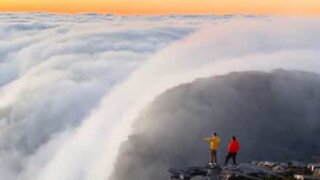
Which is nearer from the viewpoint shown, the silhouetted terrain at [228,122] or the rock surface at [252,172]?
the rock surface at [252,172]

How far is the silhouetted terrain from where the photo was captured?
121ft

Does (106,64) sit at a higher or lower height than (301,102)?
higher

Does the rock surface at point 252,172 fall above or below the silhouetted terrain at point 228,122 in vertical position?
below

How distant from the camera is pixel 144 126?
4109cm

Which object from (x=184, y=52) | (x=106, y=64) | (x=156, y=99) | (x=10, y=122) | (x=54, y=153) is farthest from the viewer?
(x=106, y=64)

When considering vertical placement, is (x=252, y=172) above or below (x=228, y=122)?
below

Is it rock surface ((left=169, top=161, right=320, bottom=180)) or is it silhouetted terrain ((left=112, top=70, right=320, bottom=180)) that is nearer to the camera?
rock surface ((left=169, top=161, right=320, bottom=180))

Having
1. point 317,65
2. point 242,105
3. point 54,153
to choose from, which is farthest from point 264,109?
point 54,153

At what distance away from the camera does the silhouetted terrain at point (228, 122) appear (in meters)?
36.9

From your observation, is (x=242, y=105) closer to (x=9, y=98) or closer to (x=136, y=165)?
(x=136, y=165)

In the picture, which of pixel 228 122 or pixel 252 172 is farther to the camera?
pixel 228 122

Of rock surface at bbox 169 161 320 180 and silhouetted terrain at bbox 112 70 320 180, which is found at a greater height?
silhouetted terrain at bbox 112 70 320 180

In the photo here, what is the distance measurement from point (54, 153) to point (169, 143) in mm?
35452

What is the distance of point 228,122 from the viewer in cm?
4066
